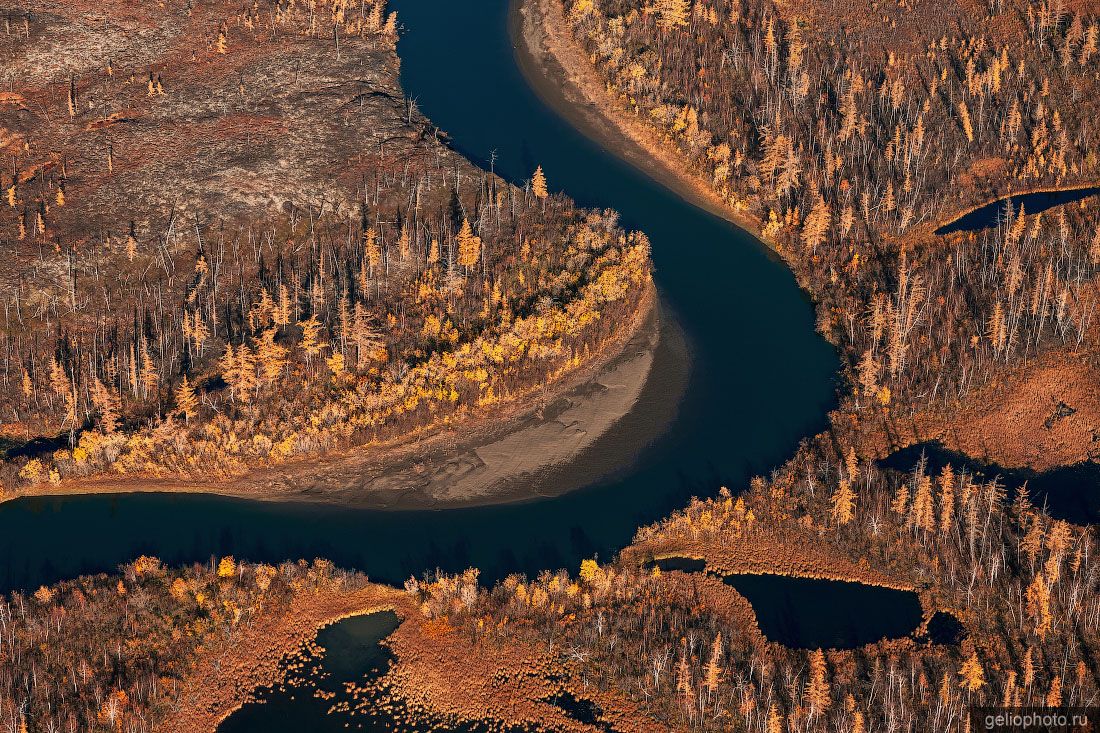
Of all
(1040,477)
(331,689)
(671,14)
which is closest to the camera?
(331,689)

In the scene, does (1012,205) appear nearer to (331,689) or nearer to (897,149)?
(897,149)

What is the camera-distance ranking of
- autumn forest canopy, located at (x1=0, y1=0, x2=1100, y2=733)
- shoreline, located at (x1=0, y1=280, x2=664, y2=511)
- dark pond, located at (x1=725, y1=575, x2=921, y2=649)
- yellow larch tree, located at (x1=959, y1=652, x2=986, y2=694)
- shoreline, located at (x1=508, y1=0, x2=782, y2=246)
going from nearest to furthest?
yellow larch tree, located at (x1=959, y1=652, x2=986, y2=694) < autumn forest canopy, located at (x1=0, y1=0, x2=1100, y2=733) < dark pond, located at (x1=725, y1=575, x2=921, y2=649) < shoreline, located at (x1=0, y1=280, x2=664, y2=511) < shoreline, located at (x1=508, y1=0, x2=782, y2=246)

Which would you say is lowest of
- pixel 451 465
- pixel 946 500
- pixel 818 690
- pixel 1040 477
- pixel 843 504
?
pixel 818 690

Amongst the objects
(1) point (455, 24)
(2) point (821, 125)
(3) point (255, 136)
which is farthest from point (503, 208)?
(1) point (455, 24)

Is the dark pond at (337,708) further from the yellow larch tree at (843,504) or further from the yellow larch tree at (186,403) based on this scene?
the yellow larch tree at (186,403)

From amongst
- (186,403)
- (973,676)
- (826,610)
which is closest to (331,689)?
(186,403)

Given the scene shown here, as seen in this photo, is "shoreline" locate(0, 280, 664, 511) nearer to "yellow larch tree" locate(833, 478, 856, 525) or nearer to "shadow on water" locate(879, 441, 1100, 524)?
"yellow larch tree" locate(833, 478, 856, 525)

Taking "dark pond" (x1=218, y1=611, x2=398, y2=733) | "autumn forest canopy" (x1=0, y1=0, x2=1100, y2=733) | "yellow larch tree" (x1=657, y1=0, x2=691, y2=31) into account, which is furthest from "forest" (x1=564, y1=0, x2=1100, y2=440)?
"dark pond" (x1=218, y1=611, x2=398, y2=733)
